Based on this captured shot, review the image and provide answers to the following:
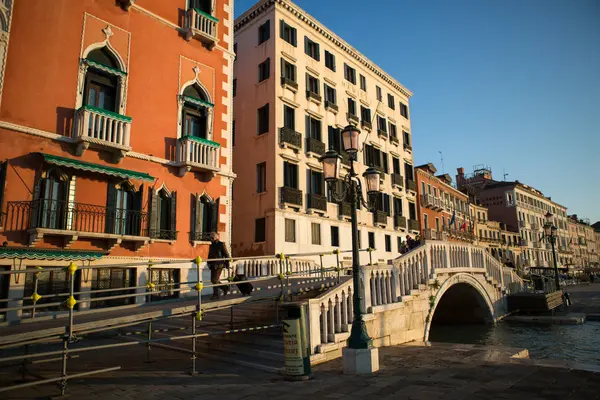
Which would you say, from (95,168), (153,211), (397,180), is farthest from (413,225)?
(95,168)

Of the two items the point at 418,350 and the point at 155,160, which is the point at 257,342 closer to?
the point at 418,350

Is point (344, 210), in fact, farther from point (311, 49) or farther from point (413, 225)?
point (311, 49)

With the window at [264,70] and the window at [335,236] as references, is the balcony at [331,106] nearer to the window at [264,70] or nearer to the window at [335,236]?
the window at [264,70]

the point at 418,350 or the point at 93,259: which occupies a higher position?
the point at 93,259

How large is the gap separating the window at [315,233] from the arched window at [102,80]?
13.4 metres

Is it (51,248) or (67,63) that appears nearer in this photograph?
(51,248)

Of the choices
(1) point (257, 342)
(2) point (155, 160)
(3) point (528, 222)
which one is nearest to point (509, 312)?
(1) point (257, 342)

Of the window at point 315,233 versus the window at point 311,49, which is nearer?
the window at point 315,233

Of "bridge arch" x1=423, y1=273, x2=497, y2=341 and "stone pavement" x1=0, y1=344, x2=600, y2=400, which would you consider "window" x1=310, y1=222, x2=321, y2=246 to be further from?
"stone pavement" x1=0, y1=344, x2=600, y2=400

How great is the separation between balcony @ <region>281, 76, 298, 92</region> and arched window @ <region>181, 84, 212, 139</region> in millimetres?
8665

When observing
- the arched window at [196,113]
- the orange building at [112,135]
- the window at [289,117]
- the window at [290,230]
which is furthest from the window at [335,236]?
the arched window at [196,113]

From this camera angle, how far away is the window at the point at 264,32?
→ 24.0 metres

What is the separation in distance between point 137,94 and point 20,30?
3.51 meters

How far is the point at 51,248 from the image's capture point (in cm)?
1098
